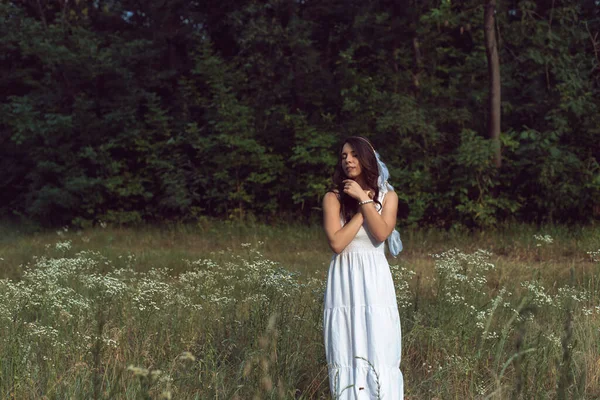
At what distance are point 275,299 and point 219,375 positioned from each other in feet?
4.17

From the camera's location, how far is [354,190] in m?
4.12

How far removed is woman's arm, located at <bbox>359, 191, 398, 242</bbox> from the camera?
160 inches

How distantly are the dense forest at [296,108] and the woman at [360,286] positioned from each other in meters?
10.6

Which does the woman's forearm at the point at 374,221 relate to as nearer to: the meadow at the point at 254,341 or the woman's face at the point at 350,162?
the woman's face at the point at 350,162

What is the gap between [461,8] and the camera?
15.8 metres

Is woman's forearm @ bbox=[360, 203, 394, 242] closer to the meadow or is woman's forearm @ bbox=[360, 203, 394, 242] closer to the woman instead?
the woman

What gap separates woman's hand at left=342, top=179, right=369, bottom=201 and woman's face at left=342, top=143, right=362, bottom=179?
0.42 ft

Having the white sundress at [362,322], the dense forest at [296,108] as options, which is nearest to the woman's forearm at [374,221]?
the white sundress at [362,322]

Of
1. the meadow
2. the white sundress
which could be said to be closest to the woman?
the white sundress

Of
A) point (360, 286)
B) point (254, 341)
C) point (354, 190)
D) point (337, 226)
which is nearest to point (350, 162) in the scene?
point (354, 190)

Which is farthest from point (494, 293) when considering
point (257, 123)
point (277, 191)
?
point (257, 123)

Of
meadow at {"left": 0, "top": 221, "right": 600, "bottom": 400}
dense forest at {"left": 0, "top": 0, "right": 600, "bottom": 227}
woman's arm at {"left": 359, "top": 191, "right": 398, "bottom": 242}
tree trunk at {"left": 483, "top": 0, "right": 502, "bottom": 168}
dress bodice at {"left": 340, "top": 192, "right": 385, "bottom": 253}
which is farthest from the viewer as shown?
dense forest at {"left": 0, "top": 0, "right": 600, "bottom": 227}

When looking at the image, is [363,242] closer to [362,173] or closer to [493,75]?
[362,173]

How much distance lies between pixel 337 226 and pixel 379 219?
0.26 m
